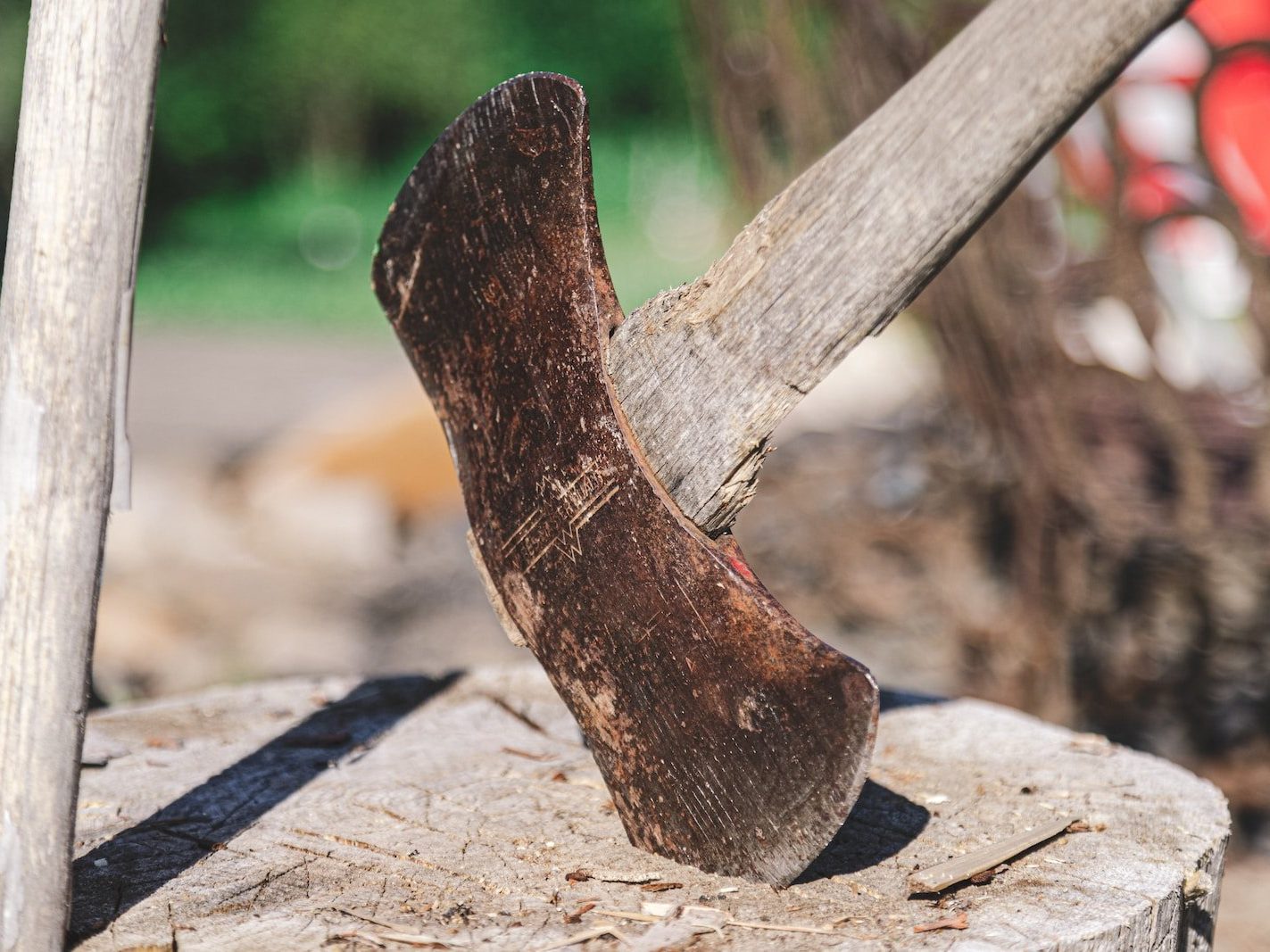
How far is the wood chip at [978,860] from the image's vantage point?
1404 millimetres

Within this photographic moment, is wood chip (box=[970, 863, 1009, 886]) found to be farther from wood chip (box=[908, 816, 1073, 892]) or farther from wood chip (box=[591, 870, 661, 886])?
wood chip (box=[591, 870, 661, 886])

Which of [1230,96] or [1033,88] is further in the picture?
[1230,96]

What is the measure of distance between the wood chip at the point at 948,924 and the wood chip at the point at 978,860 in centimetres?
6

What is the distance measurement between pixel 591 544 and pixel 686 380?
0.20 meters

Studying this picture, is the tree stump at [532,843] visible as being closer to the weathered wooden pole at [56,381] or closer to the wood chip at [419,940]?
the wood chip at [419,940]

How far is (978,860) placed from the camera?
145cm

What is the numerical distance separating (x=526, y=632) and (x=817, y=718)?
39 cm

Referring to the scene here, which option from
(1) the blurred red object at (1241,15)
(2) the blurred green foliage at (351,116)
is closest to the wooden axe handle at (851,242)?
(1) the blurred red object at (1241,15)

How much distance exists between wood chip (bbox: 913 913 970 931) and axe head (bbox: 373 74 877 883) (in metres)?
0.13

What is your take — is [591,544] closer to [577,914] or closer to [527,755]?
[577,914]

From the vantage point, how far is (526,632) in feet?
4.95

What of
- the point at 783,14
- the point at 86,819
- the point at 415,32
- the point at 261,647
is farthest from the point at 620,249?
the point at 86,819

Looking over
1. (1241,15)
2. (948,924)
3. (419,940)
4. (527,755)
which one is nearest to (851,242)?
(948,924)

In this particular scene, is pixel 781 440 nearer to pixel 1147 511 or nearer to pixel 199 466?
pixel 1147 511
